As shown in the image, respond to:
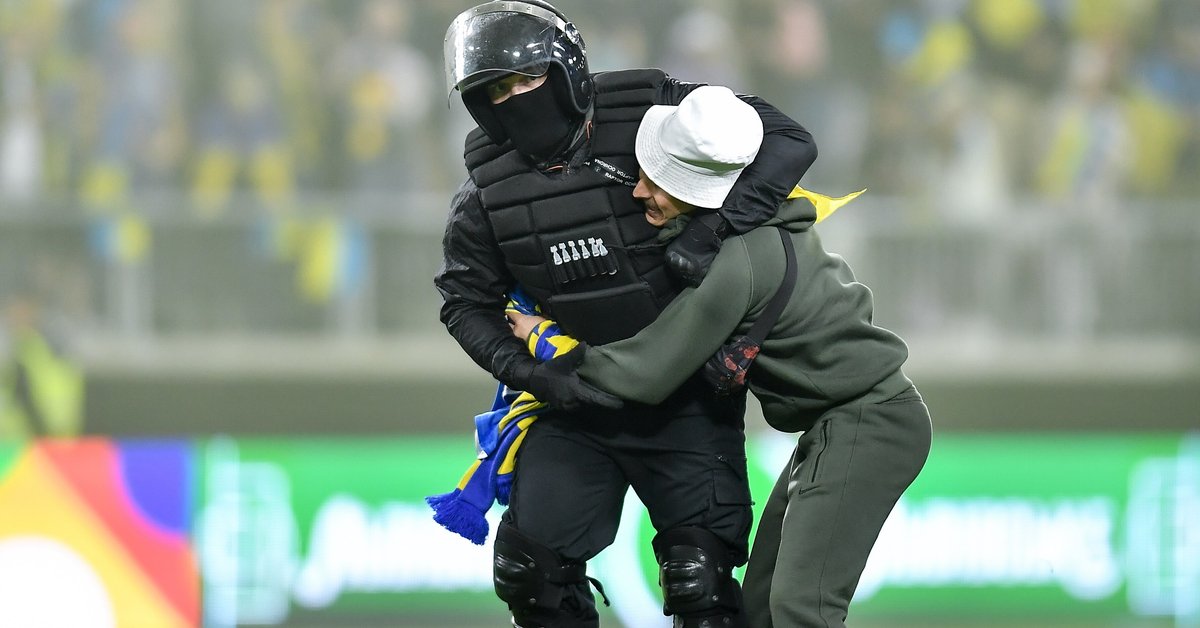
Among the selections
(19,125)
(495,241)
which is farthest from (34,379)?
(495,241)

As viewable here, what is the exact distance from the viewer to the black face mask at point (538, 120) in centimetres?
293

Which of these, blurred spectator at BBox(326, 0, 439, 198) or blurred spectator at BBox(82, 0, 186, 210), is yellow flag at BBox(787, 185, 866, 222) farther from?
blurred spectator at BBox(82, 0, 186, 210)

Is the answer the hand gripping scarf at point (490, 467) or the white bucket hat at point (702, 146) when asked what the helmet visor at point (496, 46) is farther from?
the hand gripping scarf at point (490, 467)

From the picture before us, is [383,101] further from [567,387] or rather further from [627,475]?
[567,387]

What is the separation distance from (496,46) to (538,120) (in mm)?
182

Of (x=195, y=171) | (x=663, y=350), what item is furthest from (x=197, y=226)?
(x=663, y=350)

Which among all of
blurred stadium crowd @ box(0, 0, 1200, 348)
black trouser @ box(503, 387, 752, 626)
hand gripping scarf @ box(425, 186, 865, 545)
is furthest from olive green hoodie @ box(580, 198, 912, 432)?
blurred stadium crowd @ box(0, 0, 1200, 348)

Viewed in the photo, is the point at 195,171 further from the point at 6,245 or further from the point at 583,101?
the point at 583,101

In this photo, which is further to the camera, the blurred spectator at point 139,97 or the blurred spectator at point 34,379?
the blurred spectator at point 139,97

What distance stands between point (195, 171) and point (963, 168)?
3.95 meters

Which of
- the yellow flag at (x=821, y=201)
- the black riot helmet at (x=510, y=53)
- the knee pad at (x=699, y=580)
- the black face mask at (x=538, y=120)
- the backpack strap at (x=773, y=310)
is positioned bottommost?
the knee pad at (x=699, y=580)

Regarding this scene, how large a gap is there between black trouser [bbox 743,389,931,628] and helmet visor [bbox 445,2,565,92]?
3.20ft

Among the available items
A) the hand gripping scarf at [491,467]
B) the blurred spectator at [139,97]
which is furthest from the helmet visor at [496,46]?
the blurred spectator at [139,97]

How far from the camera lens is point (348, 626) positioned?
5875 mm
